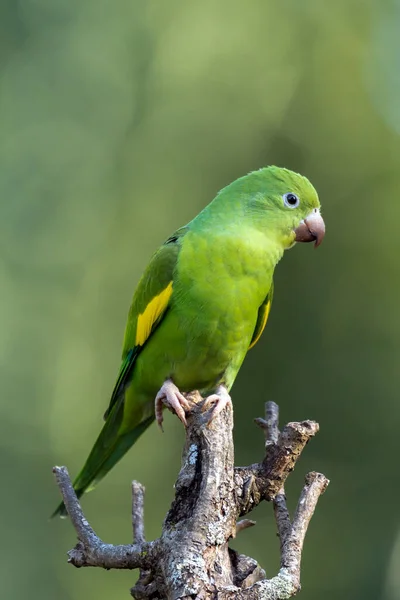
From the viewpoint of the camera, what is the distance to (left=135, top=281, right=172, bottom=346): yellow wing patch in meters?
3.48

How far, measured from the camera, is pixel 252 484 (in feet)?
7.80

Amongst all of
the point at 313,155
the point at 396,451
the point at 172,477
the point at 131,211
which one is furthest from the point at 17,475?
the point at 313,155

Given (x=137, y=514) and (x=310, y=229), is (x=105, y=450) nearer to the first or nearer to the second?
(x=137, y=514)

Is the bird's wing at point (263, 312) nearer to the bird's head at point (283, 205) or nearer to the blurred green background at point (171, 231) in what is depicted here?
the bird's head at point (283, 205)

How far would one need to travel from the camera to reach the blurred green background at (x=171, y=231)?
20.5 ft

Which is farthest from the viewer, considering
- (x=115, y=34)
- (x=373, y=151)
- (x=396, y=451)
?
(x=115, y=34)

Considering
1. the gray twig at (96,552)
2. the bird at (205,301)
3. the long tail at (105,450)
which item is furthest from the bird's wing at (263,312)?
the gray twig at (96,552)

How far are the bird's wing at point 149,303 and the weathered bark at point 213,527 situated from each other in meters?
1.01

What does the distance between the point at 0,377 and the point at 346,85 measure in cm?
491

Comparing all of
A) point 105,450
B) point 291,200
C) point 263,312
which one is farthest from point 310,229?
point 105,450

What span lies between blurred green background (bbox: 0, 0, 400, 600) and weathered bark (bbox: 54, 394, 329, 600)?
352cm

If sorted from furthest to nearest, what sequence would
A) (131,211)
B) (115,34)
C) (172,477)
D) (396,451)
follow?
(115,34), (131,211), (172,477), (396,451)

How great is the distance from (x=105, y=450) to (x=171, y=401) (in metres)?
1.01

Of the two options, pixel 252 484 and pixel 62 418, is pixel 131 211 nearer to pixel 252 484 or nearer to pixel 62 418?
pixel 62 418
